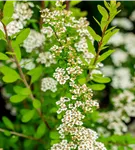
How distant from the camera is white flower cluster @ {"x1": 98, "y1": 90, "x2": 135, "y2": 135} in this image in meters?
2.63

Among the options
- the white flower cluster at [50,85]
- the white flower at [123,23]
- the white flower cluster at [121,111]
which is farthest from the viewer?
the white flower at [123,23]

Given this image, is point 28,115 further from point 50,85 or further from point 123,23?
point 123,23

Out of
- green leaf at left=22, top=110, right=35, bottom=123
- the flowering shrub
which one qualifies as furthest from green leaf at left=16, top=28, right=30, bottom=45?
green leaf at left=22, top=110, right=35, bottom=123

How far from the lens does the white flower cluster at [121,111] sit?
2.63 meters

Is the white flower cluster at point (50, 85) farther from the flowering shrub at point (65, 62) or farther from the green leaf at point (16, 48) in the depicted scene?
the green leaf at point (16, 48)

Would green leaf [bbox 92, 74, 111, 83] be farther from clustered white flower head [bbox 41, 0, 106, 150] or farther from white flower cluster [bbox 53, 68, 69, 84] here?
white flower cluster [bbox 53, 68, 69, 84]

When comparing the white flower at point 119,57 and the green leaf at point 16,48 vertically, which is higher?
the green leaf at point 16,48

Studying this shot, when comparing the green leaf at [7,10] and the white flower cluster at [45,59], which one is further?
the white flower cluster at [45,59]

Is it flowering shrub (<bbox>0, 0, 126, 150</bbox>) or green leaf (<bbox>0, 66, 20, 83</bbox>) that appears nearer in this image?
flowering shrub (<bbox>0, 0, 126, 150</bbox>)

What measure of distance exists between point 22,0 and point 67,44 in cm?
64

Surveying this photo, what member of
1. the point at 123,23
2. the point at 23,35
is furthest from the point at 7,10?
the point at 123,23

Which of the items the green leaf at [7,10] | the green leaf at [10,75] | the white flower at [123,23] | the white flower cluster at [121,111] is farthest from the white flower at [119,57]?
the green leaf at [7,10]

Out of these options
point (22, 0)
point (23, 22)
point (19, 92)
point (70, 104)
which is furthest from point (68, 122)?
point (22, 0)

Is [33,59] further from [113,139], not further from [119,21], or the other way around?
[119,21]
